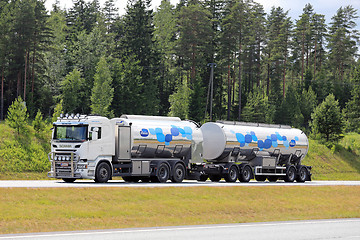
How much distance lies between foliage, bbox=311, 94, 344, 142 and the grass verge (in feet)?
125

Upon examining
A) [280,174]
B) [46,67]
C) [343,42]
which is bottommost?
[280,174]

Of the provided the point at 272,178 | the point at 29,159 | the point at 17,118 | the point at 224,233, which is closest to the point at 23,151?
the point at 29,159

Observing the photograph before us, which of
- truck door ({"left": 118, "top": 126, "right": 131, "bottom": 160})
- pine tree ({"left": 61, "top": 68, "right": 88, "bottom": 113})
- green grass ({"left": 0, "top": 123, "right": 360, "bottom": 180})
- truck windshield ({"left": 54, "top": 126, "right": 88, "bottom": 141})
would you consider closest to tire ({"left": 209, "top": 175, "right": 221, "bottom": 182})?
truck door ({"left": 118, "top": 126, "right": 131, "bottom": 160})

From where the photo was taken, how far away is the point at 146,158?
32344 mm

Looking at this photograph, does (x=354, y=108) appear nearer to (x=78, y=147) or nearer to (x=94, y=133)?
(x=94, y=133)

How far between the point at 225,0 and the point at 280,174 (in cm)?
6812

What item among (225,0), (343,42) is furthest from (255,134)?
(343,42)

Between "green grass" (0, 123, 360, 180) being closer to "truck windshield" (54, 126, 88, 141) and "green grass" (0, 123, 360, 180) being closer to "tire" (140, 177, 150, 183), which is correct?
"tire" (140, 177, 150, 183)

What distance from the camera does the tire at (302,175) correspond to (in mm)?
42625

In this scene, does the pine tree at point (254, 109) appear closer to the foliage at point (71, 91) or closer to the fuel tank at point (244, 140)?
the foliage at point (71, 91)

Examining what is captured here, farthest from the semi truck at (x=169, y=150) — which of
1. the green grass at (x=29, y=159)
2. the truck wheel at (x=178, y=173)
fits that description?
the green grass at (x=29, y=159)

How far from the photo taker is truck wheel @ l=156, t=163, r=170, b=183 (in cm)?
3238

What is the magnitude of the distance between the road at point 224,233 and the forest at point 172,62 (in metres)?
51.6

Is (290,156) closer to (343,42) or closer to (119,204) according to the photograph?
(119,204)
